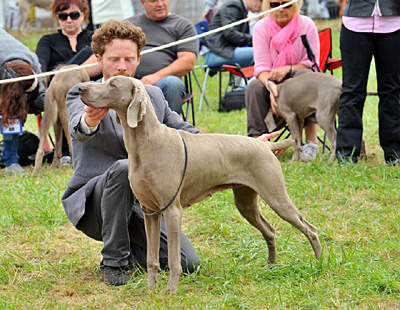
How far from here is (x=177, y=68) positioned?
20.5 ft

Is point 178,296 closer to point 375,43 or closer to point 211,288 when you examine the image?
point 211,288

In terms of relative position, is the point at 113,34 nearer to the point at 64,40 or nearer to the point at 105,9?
the point at 64,40

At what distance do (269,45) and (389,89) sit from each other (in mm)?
1340

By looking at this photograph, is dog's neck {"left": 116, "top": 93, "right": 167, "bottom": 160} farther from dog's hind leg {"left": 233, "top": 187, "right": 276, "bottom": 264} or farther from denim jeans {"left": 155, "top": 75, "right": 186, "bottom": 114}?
denim jeans {"left": 155, "top": 75, "right": 186, "bottom": 114}

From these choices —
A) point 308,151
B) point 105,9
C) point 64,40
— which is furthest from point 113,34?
point 105,9

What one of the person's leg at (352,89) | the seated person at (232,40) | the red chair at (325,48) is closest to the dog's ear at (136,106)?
the person's leg at (352,89)

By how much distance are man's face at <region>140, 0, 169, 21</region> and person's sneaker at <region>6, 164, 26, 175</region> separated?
208 centimetres

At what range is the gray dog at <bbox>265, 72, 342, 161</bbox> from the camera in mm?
5738

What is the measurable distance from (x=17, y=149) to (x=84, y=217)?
3343mm

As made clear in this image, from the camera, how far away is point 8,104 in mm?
5898

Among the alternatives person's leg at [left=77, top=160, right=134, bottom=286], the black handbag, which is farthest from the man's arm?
the black handbag

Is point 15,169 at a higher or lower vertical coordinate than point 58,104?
lower

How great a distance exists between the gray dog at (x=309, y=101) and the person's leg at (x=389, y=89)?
422 mm

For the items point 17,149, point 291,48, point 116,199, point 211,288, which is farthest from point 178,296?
point 17,149
